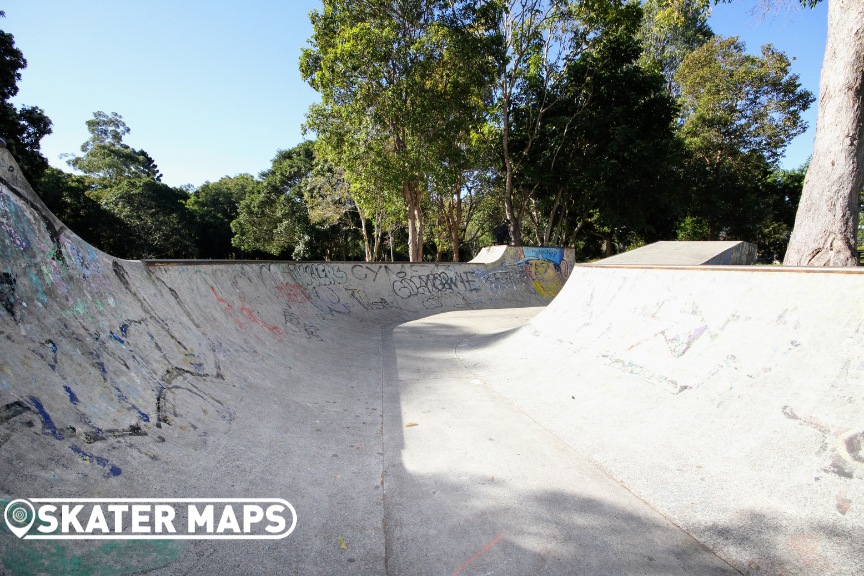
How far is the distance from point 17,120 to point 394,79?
14.0 m

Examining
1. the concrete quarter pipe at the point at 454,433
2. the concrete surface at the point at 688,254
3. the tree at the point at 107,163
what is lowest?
the concrete quarter pipe at the point at 454,433

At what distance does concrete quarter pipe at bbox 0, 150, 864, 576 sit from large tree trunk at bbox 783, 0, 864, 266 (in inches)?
151

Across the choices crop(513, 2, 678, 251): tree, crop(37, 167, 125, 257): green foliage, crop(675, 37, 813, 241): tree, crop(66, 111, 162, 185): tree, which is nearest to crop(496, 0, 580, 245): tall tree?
crop(513, 2, 678, 251): tree

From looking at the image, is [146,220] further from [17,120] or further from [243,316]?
[243,316]

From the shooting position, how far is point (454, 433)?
386 centimetres

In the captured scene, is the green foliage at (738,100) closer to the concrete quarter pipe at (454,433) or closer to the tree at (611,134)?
the tree at (611,134)

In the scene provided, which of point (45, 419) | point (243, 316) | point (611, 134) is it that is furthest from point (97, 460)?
point (611, 134)

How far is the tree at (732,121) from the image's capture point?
75.3ft

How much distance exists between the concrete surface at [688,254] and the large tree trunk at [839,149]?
307 cm

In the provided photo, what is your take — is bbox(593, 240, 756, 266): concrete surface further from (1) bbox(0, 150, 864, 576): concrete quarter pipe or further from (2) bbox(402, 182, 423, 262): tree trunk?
(2) bbox(402, 182, 423, 262): tree trunk

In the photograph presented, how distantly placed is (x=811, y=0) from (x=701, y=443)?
1064cm

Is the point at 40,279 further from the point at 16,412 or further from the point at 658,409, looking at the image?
the point at 658,409

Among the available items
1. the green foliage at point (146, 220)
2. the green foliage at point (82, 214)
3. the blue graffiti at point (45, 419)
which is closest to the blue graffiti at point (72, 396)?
the blue graffiti at point (45, 419)

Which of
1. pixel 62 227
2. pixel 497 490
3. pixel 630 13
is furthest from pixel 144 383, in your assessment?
pixel 630 13
